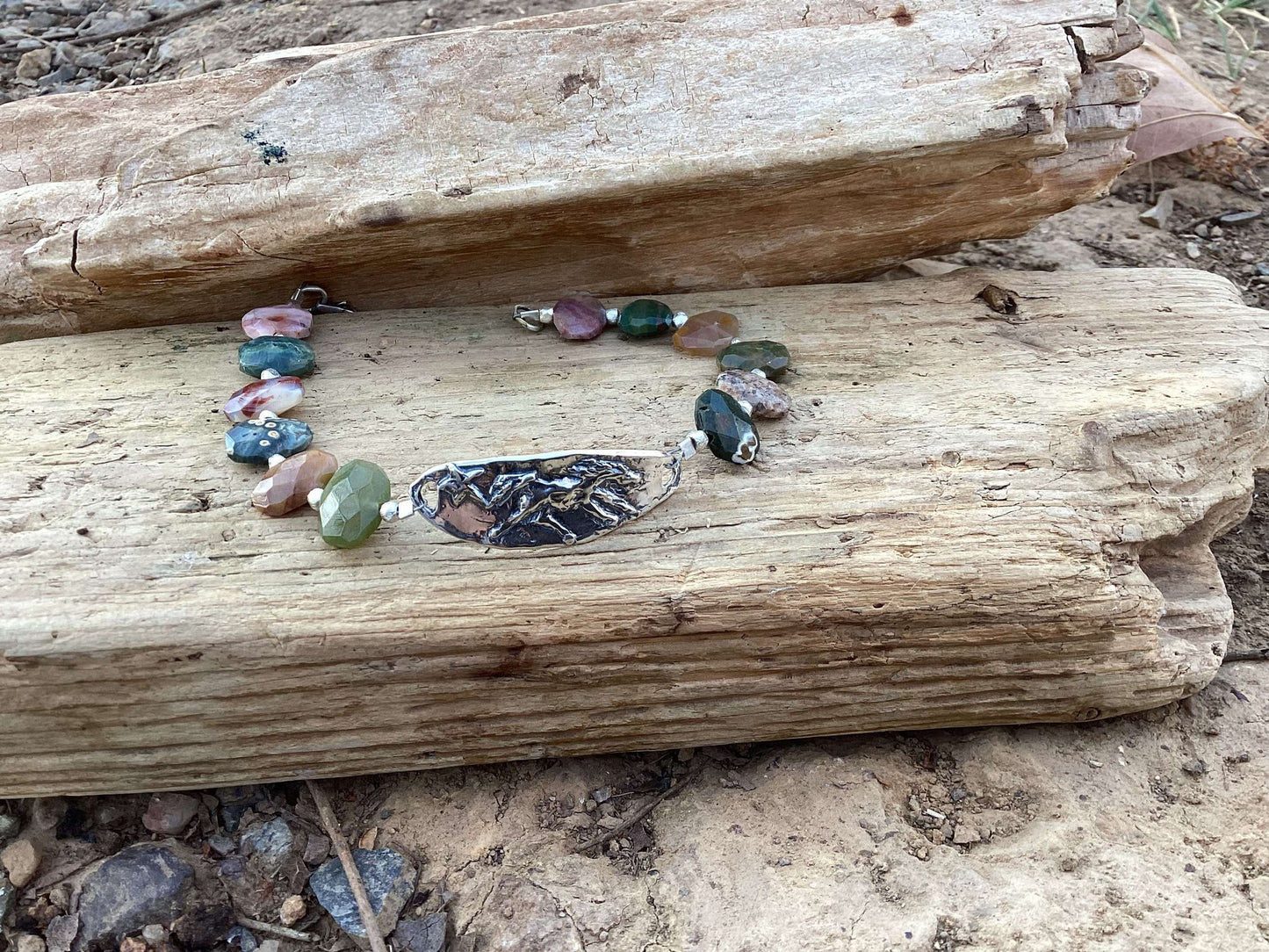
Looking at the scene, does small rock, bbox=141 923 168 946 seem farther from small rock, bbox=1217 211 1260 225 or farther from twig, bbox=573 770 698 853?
small rock, bbox=1217 211 1260 225

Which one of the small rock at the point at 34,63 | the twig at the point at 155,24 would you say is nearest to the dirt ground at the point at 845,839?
the small rock at the point at 34,63

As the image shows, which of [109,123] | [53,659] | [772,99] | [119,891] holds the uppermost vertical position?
[772,99]

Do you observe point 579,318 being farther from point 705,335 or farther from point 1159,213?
point 1159,213

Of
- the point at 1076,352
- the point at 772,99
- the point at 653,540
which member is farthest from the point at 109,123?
the point at 1076,352

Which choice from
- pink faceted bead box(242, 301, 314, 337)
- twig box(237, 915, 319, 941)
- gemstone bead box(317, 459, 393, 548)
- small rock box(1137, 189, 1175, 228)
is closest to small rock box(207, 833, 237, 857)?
twig box(237, 915, 319, 941)

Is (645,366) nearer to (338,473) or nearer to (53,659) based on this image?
(338,473)

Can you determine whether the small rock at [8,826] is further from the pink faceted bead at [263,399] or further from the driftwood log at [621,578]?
the pink faceted bead at [263,399]
